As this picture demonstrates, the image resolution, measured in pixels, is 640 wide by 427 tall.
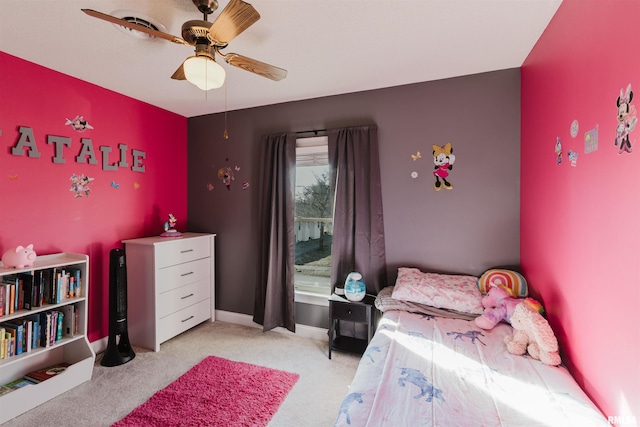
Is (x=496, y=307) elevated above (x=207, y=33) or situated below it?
below

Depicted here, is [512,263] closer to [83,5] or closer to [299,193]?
[299,193]

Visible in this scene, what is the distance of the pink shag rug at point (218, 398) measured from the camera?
1.84m

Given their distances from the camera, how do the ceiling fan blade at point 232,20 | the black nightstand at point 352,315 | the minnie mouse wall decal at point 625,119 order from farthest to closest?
the black nightstand at point 352,315 → the ceiling fan blade at point 232,20 → the minnie mouse wall decal at point 625,119

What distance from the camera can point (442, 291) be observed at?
2.18 m

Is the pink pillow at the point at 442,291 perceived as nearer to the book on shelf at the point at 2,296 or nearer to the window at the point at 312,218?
the window at the point at 312,218

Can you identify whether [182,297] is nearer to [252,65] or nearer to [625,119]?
[252,65]

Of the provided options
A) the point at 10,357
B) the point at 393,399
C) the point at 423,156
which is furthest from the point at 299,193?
the point at 10,357

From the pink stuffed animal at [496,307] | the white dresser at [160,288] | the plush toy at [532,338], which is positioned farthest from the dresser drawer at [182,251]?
the plush toy at [532,338]

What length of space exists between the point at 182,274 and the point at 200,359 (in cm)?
84

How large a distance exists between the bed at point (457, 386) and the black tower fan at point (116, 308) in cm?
219

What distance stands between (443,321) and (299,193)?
189 centimetres

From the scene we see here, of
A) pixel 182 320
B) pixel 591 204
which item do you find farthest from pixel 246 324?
pixel 591 204

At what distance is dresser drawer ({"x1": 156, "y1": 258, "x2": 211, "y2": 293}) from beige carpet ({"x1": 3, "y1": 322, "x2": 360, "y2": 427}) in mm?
567

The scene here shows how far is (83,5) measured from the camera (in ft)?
5.17
